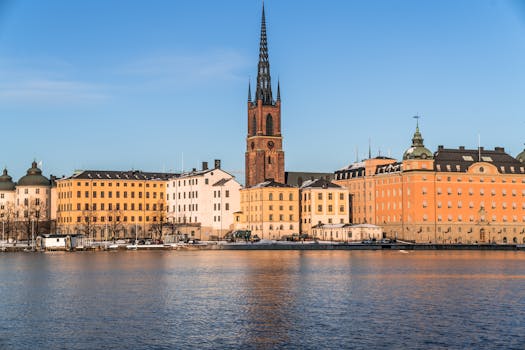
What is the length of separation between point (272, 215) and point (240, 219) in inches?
304

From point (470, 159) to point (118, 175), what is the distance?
70.1m

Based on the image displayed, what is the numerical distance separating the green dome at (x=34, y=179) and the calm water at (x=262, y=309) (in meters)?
108

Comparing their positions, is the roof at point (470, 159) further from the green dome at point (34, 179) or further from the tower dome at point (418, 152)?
the green dome at point (34, 179)

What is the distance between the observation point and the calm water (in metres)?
42.2

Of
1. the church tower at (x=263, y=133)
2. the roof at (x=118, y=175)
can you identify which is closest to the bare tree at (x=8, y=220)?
the roof at (x=118, y=175)

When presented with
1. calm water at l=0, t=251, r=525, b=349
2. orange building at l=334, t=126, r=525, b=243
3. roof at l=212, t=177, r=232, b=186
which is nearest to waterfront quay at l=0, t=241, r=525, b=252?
Result: orange building at l=334, t=126, r=525, b=243

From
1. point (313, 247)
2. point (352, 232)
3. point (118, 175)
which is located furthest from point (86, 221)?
point (352, 232)

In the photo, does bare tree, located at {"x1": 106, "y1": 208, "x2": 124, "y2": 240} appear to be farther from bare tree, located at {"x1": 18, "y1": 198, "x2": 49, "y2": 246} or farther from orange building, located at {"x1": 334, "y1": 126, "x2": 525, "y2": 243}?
orange building, located at {"x1": 334, "y1": 126, "x2": 525, "y2": 243}

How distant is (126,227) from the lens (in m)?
181

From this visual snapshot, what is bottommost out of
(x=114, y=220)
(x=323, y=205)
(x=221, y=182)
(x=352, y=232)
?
(x=352, y=232)

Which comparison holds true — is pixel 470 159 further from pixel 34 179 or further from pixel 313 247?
pixel 34 179

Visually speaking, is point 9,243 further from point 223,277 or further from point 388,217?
point 223,277

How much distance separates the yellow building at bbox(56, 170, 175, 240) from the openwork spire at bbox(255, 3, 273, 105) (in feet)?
91.9

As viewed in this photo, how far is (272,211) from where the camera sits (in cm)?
16500
